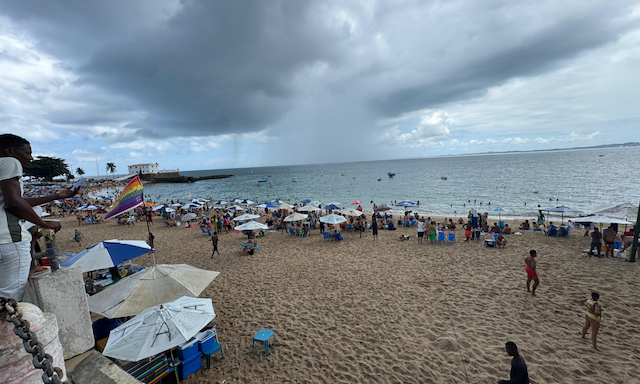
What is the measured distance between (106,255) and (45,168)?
3433 inches

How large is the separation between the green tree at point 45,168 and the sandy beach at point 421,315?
268ft

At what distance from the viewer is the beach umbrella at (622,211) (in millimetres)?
12016

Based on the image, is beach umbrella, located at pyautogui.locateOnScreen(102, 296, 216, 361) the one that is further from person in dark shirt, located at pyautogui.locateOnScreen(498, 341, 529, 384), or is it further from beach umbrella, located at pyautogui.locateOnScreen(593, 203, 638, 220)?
Result: beach umbrella, located at pyautogui.locateOnScreen(593, 203, 638, 220)

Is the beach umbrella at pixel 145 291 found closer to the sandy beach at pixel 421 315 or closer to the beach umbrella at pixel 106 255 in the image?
the beach umbrella at pixel 106 255

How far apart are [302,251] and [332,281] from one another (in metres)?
4.31

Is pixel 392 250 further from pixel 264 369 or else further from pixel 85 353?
pixel 85 353

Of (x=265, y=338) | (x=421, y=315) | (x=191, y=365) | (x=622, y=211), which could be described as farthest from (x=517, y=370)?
(x=622, y=211)

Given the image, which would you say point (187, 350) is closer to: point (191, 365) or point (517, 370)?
point (191, 365)

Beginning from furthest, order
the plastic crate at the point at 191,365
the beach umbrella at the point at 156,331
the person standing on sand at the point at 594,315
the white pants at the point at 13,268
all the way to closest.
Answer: the person standing on sand at the point at 594,315 → the plastic crate at the point at 191,365 → the beach umbrella at the point at 156,331 → the white pants at the point at 13,268

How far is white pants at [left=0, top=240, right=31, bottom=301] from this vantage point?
1.69 meters

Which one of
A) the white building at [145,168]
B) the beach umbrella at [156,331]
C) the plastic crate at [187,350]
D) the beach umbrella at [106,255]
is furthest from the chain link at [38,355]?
the white building at [145,168]

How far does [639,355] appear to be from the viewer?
213 inches

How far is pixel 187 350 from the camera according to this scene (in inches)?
211

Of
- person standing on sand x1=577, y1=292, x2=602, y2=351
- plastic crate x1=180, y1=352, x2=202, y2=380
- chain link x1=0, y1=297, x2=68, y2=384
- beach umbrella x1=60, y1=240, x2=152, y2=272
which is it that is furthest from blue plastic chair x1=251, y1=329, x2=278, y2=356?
person standing on sand x1=577, y1=292, x2=602, y2=351
